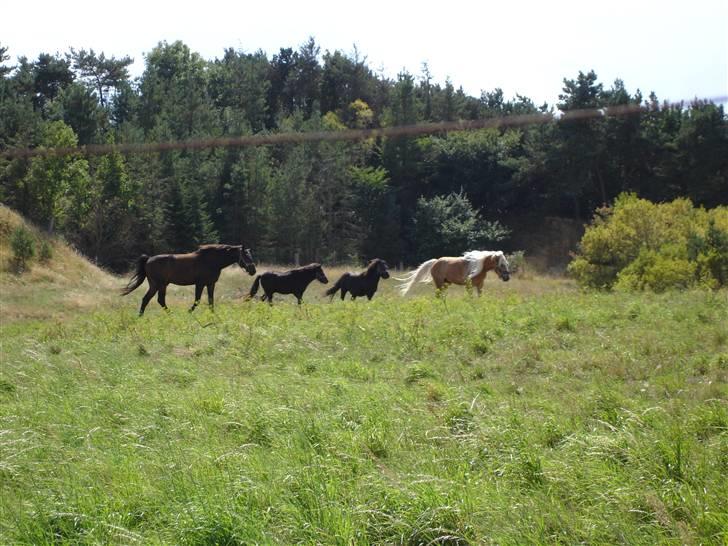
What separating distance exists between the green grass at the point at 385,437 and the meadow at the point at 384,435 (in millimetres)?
22

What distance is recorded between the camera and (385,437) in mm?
7039

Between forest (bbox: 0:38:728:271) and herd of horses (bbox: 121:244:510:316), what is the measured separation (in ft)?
78.8

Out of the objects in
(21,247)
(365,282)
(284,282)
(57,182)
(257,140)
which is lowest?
(365,282)

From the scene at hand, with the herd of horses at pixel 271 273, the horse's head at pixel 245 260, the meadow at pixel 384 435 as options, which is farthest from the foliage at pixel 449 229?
the meadow at pixel 384 435

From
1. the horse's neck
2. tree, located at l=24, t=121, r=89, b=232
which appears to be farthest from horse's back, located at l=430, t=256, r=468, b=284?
tree, located at l=24, t=121, r=89, b=232

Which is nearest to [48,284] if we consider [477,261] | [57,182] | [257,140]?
[57,182]

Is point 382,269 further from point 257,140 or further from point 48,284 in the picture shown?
point 257,140

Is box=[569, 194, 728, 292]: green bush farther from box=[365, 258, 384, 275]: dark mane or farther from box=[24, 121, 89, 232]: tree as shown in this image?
box=[24, 121, 89, 232]: tree

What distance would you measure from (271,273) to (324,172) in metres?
38.8

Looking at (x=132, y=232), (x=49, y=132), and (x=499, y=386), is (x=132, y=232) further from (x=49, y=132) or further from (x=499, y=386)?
(x=499, y=386)

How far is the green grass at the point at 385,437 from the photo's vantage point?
5.38 m

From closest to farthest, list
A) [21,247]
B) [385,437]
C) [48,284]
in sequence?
[385,437]
[48,284]
[21,247]

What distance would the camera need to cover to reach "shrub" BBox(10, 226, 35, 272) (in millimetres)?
35719

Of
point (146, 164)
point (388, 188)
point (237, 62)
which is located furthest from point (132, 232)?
point (237, 62)
